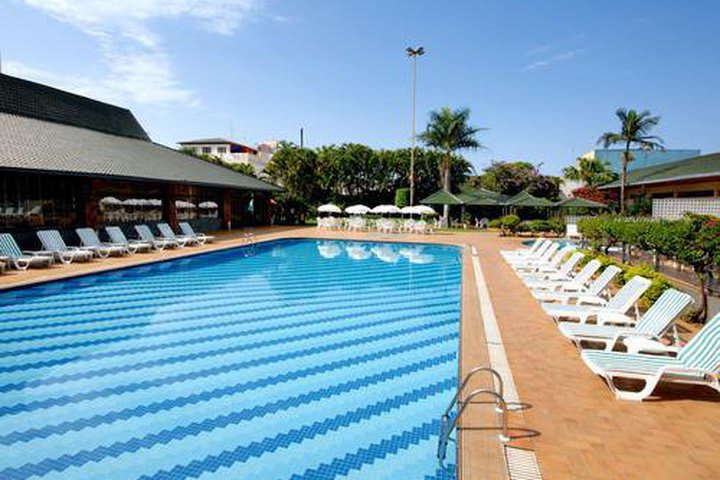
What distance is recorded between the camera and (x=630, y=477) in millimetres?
3078

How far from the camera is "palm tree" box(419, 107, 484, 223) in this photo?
101ft

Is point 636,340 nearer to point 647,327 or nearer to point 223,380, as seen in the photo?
point 647,327

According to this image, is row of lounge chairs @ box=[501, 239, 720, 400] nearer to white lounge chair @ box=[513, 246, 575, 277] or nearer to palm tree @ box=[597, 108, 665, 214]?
white lounge chair @ box=[513, 246, 575, 277]

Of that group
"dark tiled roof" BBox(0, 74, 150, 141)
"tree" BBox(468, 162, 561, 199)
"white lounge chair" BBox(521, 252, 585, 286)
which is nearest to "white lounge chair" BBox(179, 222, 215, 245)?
"dark tiled roof" BBox(0, 74, 150, 141)

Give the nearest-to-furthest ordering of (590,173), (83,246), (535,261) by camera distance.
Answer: (535,261), (83,246), (590,173)

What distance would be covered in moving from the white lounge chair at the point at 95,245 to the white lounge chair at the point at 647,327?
14.1 m

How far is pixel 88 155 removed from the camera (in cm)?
1529

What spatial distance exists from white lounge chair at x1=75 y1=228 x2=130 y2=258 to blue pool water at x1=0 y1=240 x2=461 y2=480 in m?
3.16

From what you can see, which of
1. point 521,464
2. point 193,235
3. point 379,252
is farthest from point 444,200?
point 521,464

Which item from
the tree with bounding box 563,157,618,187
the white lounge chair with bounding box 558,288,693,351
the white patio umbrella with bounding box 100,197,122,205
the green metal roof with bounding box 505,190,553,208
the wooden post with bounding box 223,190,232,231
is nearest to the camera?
the white lounge chair with bounding box 558,288,693,351

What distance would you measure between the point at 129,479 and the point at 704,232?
797 centimetres

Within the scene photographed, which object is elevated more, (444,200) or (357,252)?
(444,200)

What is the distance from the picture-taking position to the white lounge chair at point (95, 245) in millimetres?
14078

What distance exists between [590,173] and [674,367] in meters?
39.8
